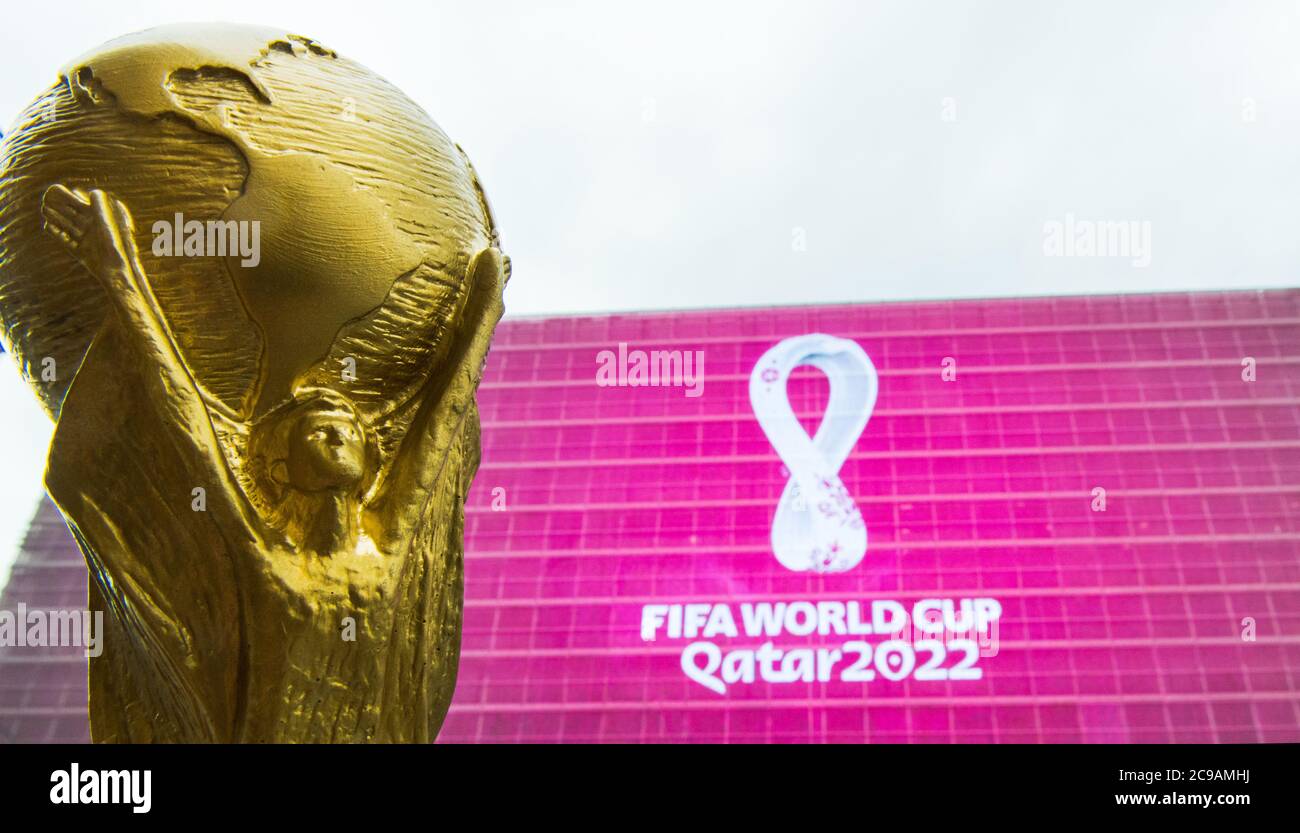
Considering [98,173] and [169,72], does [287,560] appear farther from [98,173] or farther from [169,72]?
[169,72]

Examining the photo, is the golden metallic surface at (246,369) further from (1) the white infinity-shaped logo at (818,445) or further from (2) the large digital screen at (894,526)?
(1) the white infinity-shaped logo at (818,445)

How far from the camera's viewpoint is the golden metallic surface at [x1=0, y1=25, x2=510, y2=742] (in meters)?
1.32

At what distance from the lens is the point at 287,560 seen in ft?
4.35

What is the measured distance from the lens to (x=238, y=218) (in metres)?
1.38

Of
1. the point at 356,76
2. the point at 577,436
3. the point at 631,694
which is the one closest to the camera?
the point at 356,76

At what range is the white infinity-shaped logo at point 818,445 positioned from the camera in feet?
123

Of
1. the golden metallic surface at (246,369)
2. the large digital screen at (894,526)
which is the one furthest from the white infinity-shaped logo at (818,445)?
the golden metallic surface at (246,369)

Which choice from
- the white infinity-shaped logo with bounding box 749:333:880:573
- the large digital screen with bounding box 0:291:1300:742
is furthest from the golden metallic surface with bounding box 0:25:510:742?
the white infinity-shaped logo with bounding box 749:333:880:573

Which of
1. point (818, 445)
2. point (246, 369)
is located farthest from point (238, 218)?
point (818, 445)

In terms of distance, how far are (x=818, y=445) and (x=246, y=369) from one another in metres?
38.8

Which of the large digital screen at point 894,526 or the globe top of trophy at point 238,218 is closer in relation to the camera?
the globe top of trophy at point 238,218

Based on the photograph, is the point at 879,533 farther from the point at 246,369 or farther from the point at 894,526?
the point at 246,369
